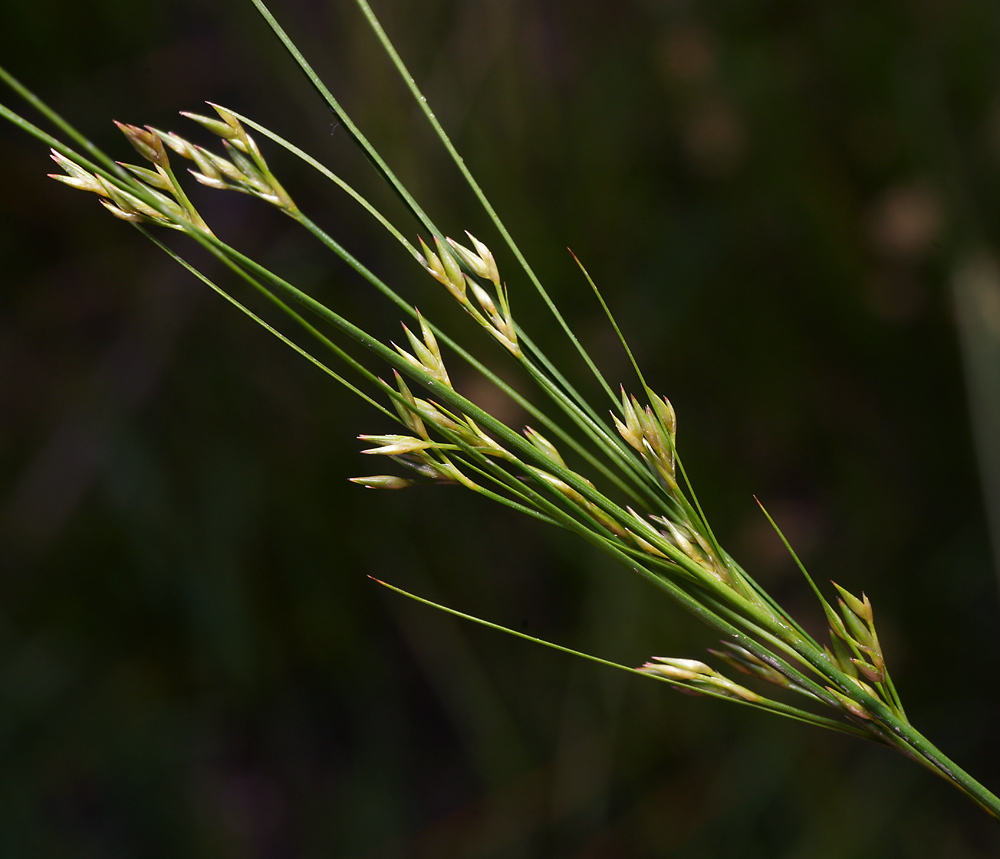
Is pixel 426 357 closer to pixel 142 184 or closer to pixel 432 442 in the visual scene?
pixel 432 442

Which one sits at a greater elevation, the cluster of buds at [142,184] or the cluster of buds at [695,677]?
the cluster of buds at [142,184]

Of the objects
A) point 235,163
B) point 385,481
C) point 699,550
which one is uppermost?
point 235,163

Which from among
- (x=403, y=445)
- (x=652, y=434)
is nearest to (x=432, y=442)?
(x=403, y=445)

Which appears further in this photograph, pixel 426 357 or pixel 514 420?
pixel 514 420

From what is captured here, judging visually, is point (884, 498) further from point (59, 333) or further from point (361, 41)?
point (59, 333)

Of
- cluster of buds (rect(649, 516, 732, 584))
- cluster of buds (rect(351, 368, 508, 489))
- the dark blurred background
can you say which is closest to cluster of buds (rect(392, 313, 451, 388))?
cluster of buds (rect(351, 368, 508, 489))

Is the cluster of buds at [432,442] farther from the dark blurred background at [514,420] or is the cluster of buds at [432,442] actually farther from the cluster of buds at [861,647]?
the dark blurred background at [514,420]

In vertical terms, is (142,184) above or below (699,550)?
above

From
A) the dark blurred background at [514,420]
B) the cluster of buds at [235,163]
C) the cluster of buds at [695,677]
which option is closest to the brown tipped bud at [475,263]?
the cluster of buds at [235,163]

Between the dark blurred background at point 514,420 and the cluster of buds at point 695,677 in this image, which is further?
the dark blurred background at point 514,420

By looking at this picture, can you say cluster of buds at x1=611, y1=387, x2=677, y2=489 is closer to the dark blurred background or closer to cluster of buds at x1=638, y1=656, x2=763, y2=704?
cluster of buds at x1=638, y1=656, x2=763, y2=704
